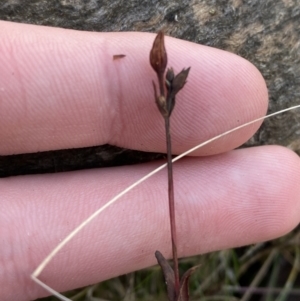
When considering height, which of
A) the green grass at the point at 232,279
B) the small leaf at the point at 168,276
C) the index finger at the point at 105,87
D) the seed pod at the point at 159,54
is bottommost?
the green grass at the point at 232,279

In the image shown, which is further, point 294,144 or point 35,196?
point 294,144

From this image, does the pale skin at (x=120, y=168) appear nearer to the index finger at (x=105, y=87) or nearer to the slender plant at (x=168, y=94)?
the index finger at (x=105, y=87)

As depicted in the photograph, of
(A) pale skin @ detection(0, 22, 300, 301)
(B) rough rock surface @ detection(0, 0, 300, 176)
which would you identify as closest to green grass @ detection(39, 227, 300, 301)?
(A) pale skin @ detection(0, 22, 300, 301)

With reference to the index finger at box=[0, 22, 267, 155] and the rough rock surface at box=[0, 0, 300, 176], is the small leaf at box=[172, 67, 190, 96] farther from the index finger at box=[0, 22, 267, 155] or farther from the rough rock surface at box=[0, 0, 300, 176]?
the rough rock surface at box=[0, 0, 300, 176]

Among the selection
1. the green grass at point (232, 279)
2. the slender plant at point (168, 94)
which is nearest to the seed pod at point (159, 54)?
the slender plant at point (168, 94)

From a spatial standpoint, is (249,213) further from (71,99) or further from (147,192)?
(71,99)

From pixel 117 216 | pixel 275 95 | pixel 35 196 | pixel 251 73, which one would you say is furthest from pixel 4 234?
pixel 275 95

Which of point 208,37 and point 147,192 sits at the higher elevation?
point 208,37
